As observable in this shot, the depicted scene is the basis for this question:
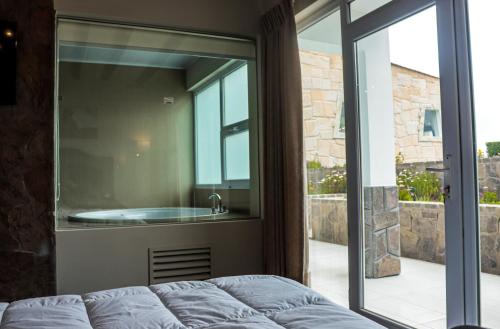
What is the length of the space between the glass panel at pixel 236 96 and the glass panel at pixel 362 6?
1.21 metres

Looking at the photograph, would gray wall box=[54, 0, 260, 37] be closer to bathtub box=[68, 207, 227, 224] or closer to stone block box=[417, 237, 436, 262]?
bathtub box=[68, 207, 227, 224]

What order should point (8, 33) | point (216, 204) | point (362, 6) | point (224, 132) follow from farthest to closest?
point (224, 132), point (216, 204), point (8, 33), point (362, 6)

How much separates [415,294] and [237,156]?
1964 mm

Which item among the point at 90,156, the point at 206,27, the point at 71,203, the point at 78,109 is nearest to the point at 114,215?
the point at 71,203

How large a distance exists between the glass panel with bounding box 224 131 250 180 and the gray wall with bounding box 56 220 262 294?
1.65ft

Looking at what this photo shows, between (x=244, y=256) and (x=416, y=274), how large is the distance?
1.45m

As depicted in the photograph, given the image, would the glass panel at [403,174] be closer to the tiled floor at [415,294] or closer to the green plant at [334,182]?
the tiled floor at [415,294]

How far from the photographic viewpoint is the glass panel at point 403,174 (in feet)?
6.90

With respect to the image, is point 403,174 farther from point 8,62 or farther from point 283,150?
point 8,62

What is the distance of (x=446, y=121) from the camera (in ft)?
6.43

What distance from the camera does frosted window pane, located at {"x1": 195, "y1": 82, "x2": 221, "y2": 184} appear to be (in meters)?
3.94

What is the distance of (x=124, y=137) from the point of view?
149 inches

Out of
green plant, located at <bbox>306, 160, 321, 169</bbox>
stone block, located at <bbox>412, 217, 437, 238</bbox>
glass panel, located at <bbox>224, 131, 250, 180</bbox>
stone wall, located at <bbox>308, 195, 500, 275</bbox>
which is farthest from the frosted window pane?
stone block, located at <bbox>412, 217, 437, 238</bbox>

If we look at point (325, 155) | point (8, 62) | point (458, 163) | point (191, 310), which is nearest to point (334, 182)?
point (325, 155)
